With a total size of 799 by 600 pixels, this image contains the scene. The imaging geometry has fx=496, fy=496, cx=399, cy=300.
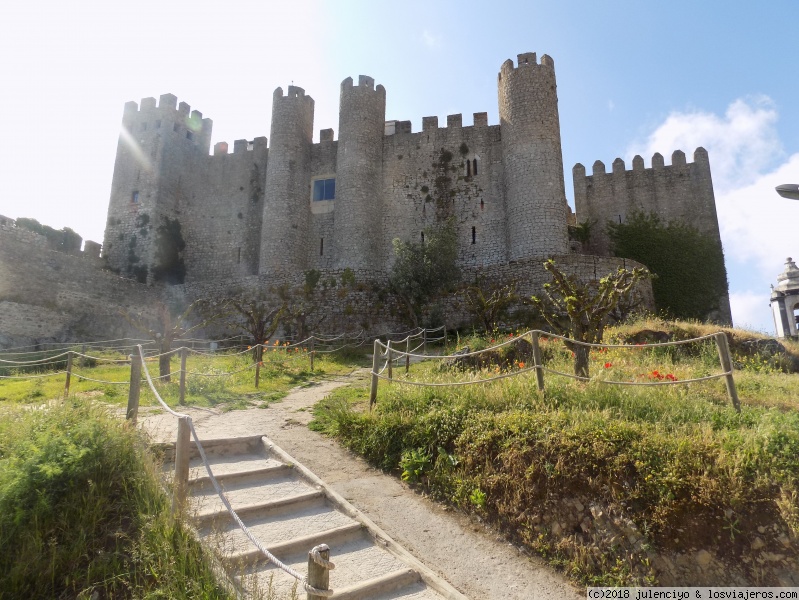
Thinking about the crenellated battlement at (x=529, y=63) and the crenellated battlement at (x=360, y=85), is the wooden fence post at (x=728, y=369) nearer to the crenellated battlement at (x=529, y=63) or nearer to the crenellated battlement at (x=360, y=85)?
the crenellated battlement at (x=529, y=63)

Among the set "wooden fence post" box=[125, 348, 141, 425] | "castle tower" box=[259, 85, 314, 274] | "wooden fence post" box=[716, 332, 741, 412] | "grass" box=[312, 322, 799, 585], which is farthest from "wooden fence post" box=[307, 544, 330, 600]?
"castle tower" box=[259, 85, 314, 274]

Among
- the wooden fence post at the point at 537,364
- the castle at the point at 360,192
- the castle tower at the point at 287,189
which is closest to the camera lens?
the wooden fence post at the point at 537,364

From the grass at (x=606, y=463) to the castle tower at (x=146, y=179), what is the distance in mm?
26337

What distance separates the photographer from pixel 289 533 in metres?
4.66

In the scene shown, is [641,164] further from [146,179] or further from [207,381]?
[146,179]

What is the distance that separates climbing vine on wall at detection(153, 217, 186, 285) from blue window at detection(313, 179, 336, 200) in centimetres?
912

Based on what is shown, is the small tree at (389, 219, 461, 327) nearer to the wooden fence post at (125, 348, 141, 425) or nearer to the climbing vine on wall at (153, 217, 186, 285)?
the wooden fence post at (125, 348, 141, 425)

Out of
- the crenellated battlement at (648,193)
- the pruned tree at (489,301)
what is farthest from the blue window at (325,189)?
the crenellated battlement at (648,193)

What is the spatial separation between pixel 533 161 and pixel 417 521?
844 inches

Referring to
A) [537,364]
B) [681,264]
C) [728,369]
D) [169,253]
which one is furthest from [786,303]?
[169,253]

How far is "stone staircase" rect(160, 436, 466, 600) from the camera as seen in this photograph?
4027 millimetres

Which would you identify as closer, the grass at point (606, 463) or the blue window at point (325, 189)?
the grass at point (606, 463)

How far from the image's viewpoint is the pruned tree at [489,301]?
17953 mm

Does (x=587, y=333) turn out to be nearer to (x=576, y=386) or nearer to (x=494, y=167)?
(x=576, y=386)
